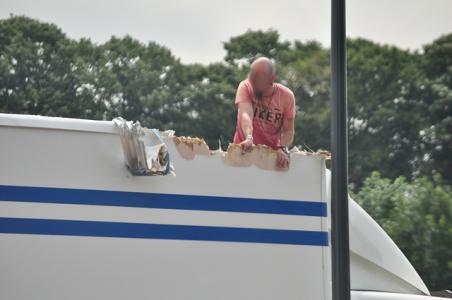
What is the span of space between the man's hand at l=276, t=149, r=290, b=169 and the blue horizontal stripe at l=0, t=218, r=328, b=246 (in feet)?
1.32

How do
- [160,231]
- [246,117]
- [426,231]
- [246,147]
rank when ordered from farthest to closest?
[426,231], [246,117], [246,147], [160,231]

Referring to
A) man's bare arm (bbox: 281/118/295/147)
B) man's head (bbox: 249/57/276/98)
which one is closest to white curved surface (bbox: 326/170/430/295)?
man's bare arm (bbox: 281/118/295/147)

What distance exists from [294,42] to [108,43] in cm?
747

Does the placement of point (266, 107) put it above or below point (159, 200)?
above

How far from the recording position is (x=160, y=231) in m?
5.50

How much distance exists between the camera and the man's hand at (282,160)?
5.92 meters

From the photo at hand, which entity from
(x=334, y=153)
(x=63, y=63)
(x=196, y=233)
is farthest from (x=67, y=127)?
(x=63, y=63)

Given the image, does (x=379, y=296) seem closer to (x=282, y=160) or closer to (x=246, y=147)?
(x=282, y=160)

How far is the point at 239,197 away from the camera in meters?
5.75

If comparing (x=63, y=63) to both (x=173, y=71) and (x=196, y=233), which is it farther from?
(x=196, y=233)

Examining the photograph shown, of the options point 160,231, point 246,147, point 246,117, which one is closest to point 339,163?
point 246,147

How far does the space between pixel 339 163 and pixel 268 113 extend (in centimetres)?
114

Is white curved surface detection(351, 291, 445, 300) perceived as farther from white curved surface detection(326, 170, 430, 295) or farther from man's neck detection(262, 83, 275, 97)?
man's neck detection(262, 83, 275, 97)

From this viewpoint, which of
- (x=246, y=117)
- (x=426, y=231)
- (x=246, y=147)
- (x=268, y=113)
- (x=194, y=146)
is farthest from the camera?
(x=426, y=231)
